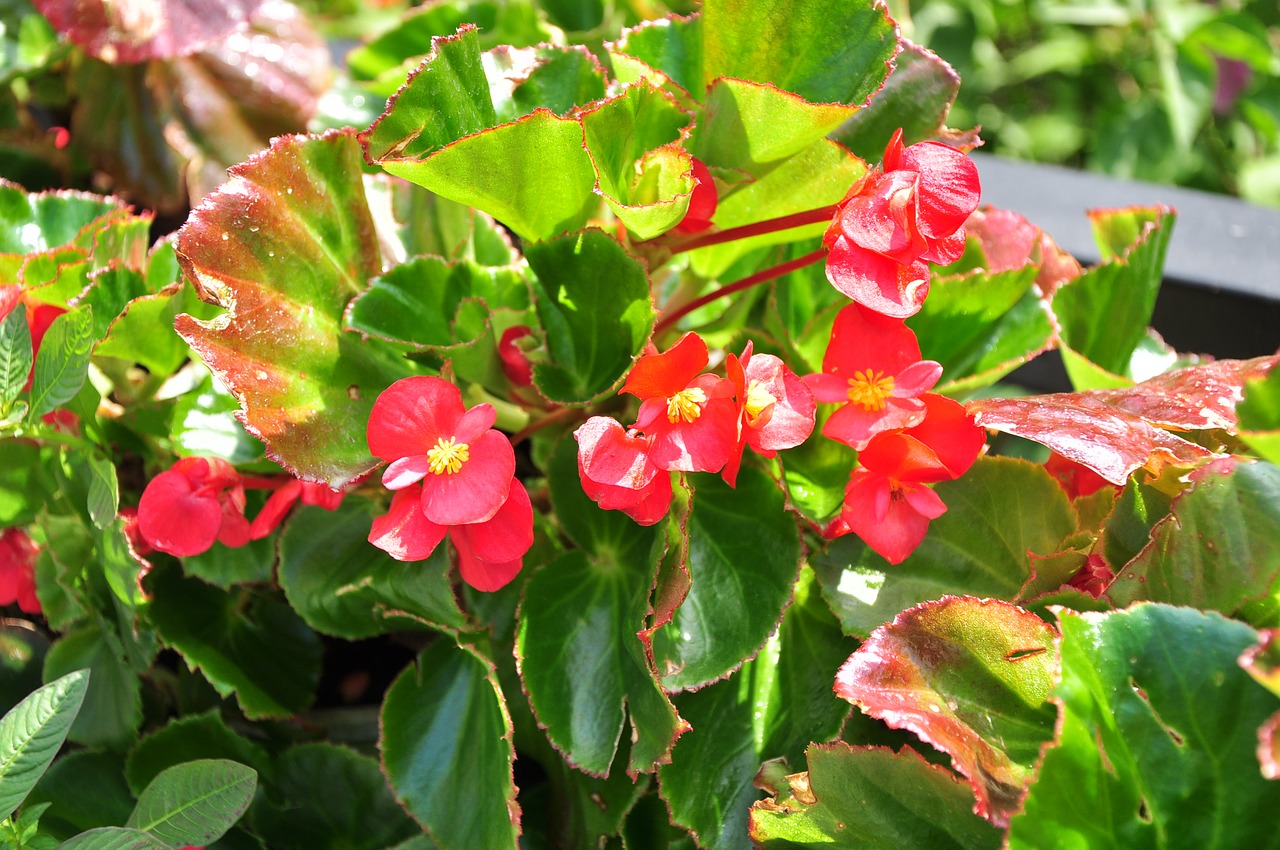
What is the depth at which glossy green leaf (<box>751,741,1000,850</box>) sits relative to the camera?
0.47 meters

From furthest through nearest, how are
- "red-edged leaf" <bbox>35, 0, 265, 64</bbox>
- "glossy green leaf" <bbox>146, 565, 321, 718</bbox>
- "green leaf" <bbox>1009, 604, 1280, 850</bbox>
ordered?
"red-edged leaf" <bbox>35, 0, 265, 64</bbox> → "glossy green leaf" <bbox>146, 565, 321, 718</bbox> → "green leaf" <bbox>1009, 604, 1280, 850</bbox>

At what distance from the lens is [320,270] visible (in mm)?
572

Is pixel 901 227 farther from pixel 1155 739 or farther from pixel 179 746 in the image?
pixel 179 746

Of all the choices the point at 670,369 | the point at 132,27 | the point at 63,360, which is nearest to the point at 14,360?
the point at 63,360

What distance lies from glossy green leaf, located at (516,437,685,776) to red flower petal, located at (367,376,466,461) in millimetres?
109

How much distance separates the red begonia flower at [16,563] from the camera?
0.67 metres

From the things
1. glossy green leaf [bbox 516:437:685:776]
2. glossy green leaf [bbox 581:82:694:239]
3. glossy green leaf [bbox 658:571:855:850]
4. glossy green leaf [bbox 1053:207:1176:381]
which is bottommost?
glossy green leaf [bbox 658:571:855:850]

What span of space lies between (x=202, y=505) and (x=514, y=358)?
188 millimetres

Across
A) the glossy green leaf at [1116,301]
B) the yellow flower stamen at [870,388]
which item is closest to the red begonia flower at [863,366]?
the yellow flower stamen at [870,388]

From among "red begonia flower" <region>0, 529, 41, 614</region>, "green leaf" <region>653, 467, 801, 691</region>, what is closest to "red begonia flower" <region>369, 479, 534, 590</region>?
"green leaf" <region>653, 467, 801, 691</region>

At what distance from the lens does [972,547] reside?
23.0 inches

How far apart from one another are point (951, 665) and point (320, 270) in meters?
0.39

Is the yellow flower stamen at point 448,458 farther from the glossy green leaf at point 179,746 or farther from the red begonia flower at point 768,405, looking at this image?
the glossy green leaf at point 179,746

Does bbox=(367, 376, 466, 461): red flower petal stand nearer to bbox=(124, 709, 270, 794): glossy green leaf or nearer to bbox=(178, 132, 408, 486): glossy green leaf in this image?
bbox=(178, 132, 408, 486): glossy green leaf
